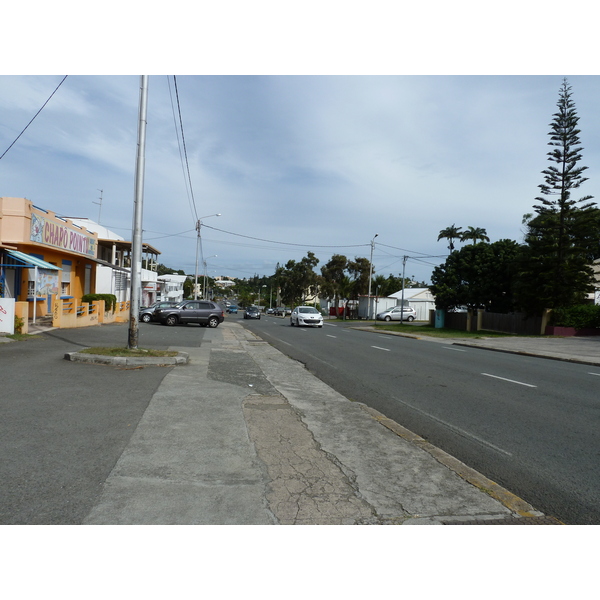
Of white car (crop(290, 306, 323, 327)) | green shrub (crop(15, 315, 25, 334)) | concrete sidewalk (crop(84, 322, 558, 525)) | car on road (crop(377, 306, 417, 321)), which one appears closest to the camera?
concrete sidewalk (crop(84, 322, 558, 525))

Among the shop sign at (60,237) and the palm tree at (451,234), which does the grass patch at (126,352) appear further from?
the palm tree at (451,234)

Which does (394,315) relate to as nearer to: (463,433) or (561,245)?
(561,245)

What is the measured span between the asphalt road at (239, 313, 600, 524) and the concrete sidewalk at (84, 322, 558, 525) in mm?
478

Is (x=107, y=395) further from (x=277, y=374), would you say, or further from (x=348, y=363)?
(x=348, y=363)

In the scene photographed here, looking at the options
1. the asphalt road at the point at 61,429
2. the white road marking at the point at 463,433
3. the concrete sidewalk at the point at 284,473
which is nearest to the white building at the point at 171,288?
the asphalt road at the point at 61,429

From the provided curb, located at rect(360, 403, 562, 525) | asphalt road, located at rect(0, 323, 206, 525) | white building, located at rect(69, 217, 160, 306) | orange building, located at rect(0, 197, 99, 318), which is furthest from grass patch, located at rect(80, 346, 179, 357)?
white building, located at rect(69, 217, 160, 306)

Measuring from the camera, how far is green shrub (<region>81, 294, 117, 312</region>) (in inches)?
→ 1018

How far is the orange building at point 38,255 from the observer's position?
20.3 metres

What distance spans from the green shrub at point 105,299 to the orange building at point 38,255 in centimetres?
95

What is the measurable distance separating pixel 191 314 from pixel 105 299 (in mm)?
5166

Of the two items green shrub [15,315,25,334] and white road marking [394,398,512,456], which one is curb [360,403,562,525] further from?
green shrub [15,315,25,334]

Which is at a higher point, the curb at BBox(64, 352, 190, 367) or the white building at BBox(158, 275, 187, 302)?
the white building at BBox(158, 275, 187, 302)

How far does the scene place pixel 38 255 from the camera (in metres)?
22.5

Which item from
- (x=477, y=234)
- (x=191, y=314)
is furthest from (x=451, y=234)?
(x=191, y=314)
